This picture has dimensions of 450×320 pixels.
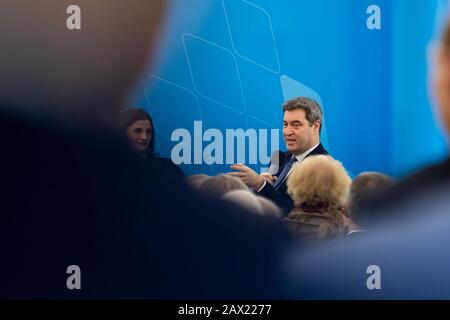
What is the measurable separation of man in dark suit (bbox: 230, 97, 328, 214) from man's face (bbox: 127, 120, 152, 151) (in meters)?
0.43

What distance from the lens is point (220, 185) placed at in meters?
3.29

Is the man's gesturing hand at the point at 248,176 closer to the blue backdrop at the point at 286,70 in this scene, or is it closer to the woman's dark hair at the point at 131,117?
the blue backdrop at the point at 286,70

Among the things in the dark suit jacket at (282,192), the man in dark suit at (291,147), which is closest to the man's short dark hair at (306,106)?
the man in dark suit at (291,147)

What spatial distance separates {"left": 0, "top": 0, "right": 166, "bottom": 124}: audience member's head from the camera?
10.7ft

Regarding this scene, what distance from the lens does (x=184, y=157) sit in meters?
3.29

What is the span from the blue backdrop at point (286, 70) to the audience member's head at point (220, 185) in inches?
9.5

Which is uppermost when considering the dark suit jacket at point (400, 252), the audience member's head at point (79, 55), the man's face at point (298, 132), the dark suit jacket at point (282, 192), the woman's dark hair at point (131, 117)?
the audience member's head at point (79, 55)

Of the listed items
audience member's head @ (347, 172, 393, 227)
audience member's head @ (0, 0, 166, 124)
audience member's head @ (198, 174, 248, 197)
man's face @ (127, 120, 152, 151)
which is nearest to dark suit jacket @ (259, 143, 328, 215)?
audience member's head @ (198, 174, 248, 197)

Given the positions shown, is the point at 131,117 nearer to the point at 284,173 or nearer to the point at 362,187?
the point at 284,173

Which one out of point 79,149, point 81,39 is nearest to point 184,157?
point 79,149

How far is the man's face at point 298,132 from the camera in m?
3.28

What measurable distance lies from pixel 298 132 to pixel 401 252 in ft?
2.45

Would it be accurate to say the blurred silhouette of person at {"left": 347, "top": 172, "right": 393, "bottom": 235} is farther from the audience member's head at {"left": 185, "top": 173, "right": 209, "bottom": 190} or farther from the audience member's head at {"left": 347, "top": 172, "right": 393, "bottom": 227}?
the audience member's head at {"left": 185, "top": 173, "right": 209, "bottom": 190}
